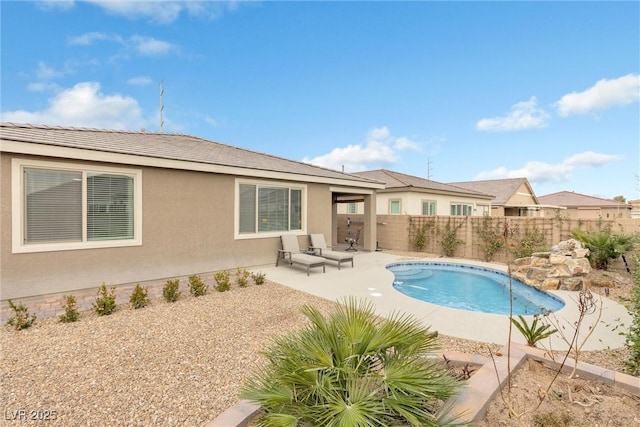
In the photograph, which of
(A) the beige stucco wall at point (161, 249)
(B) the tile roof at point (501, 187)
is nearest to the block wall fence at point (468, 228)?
(A) the beige stucco wall at point (161, 249)

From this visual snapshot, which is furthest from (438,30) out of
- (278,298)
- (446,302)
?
(278,298)

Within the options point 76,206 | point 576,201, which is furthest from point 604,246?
point 576,201

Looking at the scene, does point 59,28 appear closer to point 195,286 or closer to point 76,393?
point 195,286

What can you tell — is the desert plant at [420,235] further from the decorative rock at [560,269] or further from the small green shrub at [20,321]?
the small green shrub at [20,321]

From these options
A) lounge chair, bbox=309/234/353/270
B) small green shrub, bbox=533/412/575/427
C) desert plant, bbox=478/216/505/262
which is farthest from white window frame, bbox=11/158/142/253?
desert plant, bbox=478/216/505/262

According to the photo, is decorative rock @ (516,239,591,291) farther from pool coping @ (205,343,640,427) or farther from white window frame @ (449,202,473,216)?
white window frame @ (449,202,473,216)

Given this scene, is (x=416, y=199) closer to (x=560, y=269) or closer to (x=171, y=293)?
(x=560, y=269)

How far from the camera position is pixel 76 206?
7.03m

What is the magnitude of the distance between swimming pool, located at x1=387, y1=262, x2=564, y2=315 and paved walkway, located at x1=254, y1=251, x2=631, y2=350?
1.85 ft

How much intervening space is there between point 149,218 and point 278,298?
430 centimetres

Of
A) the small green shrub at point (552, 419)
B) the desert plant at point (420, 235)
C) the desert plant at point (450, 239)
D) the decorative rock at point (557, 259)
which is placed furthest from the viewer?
the desert plant at point (420, 235)

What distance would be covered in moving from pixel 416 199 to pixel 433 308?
41.0 ft

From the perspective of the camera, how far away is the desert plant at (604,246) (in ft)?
29.9

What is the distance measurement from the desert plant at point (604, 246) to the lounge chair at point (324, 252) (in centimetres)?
789
